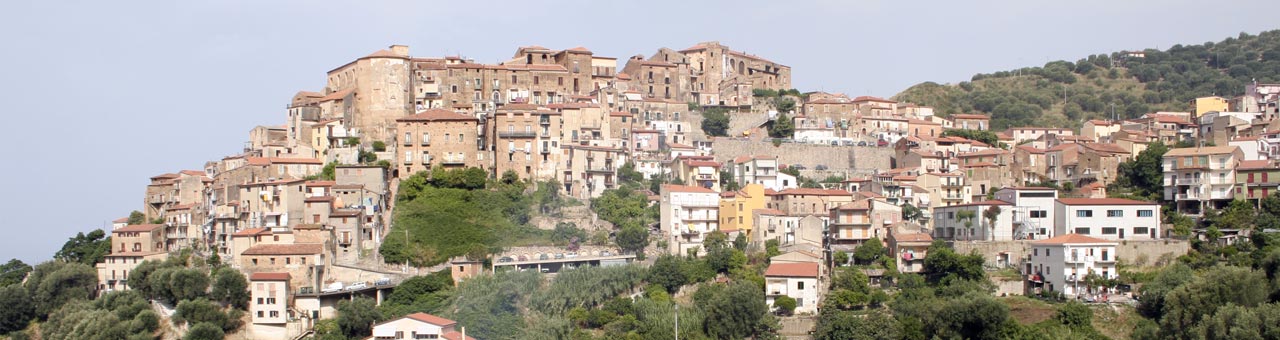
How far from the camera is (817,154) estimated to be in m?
62.9

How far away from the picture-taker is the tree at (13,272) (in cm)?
5728

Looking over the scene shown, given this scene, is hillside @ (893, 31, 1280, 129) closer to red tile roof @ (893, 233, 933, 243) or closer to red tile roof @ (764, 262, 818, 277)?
red tile roof @ (893, 233, 933, 243)

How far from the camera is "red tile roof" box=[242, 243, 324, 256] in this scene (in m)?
47.5

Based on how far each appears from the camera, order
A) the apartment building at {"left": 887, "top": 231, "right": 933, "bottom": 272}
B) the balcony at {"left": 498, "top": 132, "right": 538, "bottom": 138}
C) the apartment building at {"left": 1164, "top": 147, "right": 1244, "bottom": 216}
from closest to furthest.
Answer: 1. the apartment building at {"left": 887, "top": 231, "right": 933, "bottom": 272}
2. the apartment building at {"left": 1164, "top": 147, "right": 1244, "bottom": 216}
3. the balcony at {"left": 498, "top": 132, "right": 538, "bottom": 138}

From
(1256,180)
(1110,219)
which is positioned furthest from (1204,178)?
(1110,219)

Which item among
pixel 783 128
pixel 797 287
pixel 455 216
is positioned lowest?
pixel 797 287

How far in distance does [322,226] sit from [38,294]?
40.7 feet

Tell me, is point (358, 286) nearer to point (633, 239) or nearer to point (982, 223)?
point (633, 239)

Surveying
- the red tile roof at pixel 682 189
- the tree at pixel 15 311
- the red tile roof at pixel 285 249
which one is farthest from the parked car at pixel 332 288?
the tree at pixel 15 311

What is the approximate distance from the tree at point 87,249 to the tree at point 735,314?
25435 millimetres

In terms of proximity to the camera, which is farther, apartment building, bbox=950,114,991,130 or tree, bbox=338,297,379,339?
apartment building, bbox=950,114,991,130

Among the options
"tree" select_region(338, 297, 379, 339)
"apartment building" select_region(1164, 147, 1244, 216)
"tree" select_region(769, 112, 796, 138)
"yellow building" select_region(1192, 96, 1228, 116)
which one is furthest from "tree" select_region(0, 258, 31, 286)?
"yellow building" select_region(1192, 96, 1228, 116)

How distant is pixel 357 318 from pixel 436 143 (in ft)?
41.2

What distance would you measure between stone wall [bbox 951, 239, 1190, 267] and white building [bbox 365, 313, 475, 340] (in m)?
16.9
